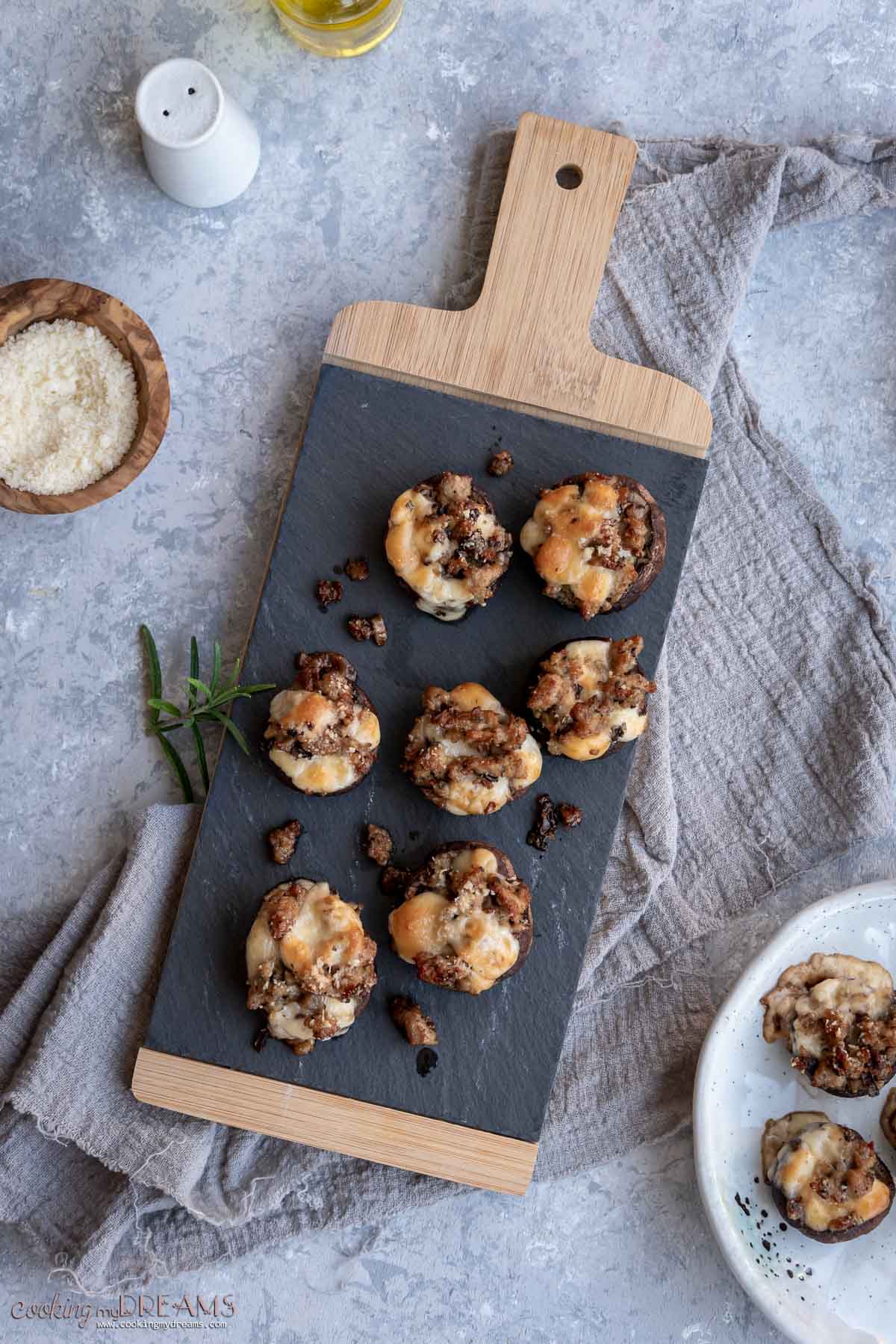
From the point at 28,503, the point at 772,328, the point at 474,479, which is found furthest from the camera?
the point at 772,328

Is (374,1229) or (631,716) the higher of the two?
(631,716)

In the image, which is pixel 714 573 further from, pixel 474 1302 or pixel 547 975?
pixel 474 1302

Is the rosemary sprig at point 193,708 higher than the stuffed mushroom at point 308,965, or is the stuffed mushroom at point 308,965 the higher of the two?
the rosemary sprig at point 193,708

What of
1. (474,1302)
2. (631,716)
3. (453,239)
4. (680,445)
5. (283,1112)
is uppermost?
(453,239)

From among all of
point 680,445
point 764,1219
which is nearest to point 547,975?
point 764,1219

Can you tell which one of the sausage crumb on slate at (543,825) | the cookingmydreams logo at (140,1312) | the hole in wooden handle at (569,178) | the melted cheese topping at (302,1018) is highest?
the hole in wooden handle at (569,178)

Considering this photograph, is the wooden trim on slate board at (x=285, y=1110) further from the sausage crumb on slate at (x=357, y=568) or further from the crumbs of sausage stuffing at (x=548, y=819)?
the sausage crumb on slate at (x=357, y=568)

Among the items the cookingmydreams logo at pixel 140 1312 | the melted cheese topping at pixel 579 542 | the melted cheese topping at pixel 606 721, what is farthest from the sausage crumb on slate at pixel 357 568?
the cookingmydreams logo at pixel 140 1312
